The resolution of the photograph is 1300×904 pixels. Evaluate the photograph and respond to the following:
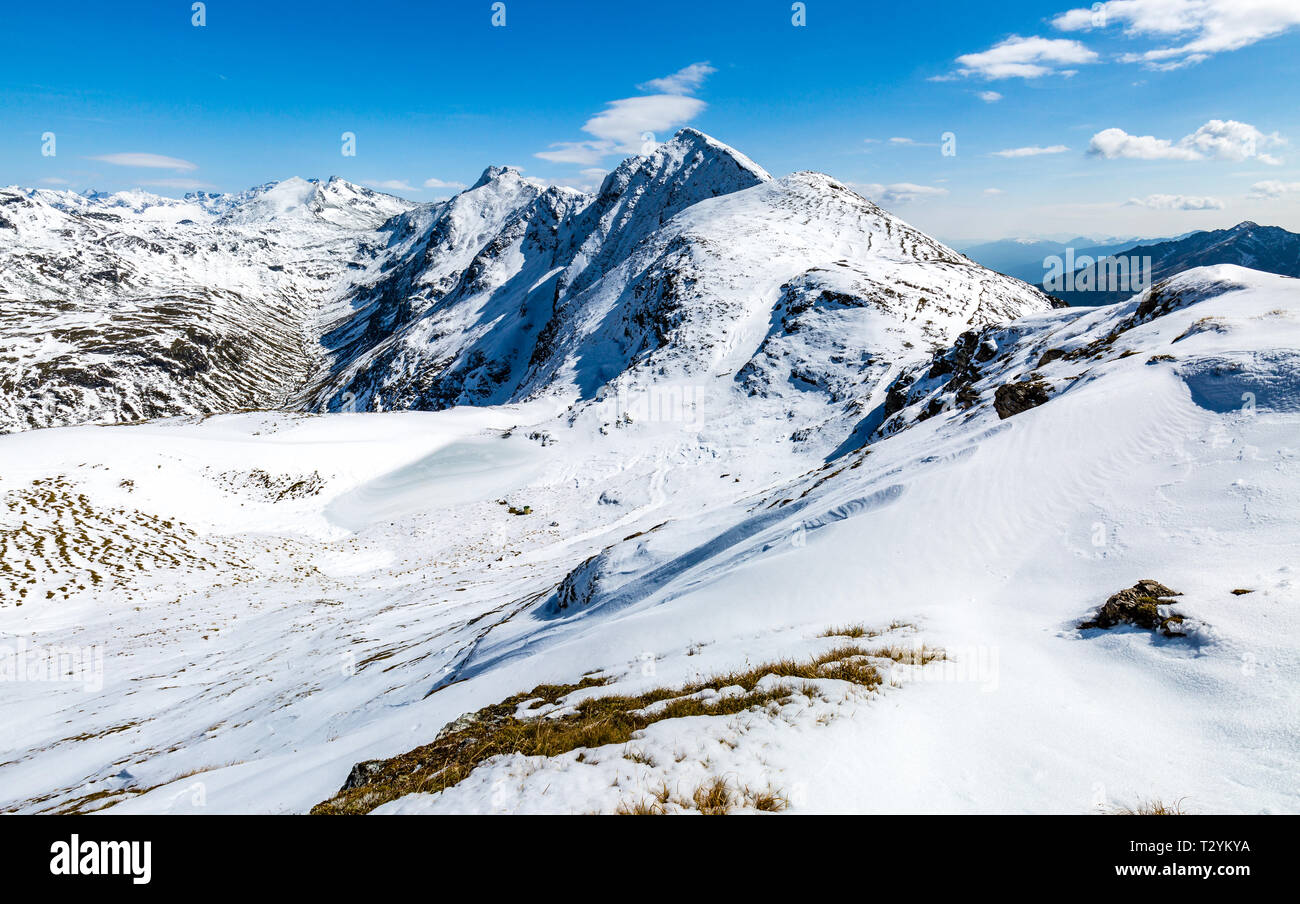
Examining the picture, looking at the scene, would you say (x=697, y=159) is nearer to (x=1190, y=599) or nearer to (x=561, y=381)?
(x=561, y=381)

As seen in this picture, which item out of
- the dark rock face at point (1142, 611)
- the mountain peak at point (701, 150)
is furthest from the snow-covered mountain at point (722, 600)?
the mountain peak at point (701, 150)

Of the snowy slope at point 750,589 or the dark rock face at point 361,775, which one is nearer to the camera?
the snowy slope at point 750,589

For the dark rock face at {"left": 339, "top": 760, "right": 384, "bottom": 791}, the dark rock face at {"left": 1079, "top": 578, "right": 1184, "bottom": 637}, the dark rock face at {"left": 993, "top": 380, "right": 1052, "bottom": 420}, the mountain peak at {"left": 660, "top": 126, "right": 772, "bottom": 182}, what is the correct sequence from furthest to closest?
the mountain peak at {"left": 660, "top": 126, "right": 772, "bottom": 182} → the dark rock face at {"left": 993, "top": 380, "right": 1052, "bottom": 420} → the dark rock face at {"left": 1079, "top": 578, "right": 1184, "bottom": 637} → the dark rock face at {"left": 339, "top": 760, "right": 384, "bottom": 791}

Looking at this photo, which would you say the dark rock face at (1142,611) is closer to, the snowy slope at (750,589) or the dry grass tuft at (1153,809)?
the snowy slope at (750,589)

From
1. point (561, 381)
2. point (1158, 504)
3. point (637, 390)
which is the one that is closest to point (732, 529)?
point (1158, 504)

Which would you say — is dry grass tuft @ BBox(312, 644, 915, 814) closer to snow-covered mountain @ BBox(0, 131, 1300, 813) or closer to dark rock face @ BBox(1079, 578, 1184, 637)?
snow-covered mountain @ BBox(0, 131, 1300, 813)

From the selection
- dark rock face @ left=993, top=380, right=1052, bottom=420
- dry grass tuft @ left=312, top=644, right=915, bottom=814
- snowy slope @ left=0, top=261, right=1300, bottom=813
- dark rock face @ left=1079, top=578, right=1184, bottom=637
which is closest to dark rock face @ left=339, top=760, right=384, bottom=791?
dry grass tuft @ left=312, top=644, right=915, bottom=814
